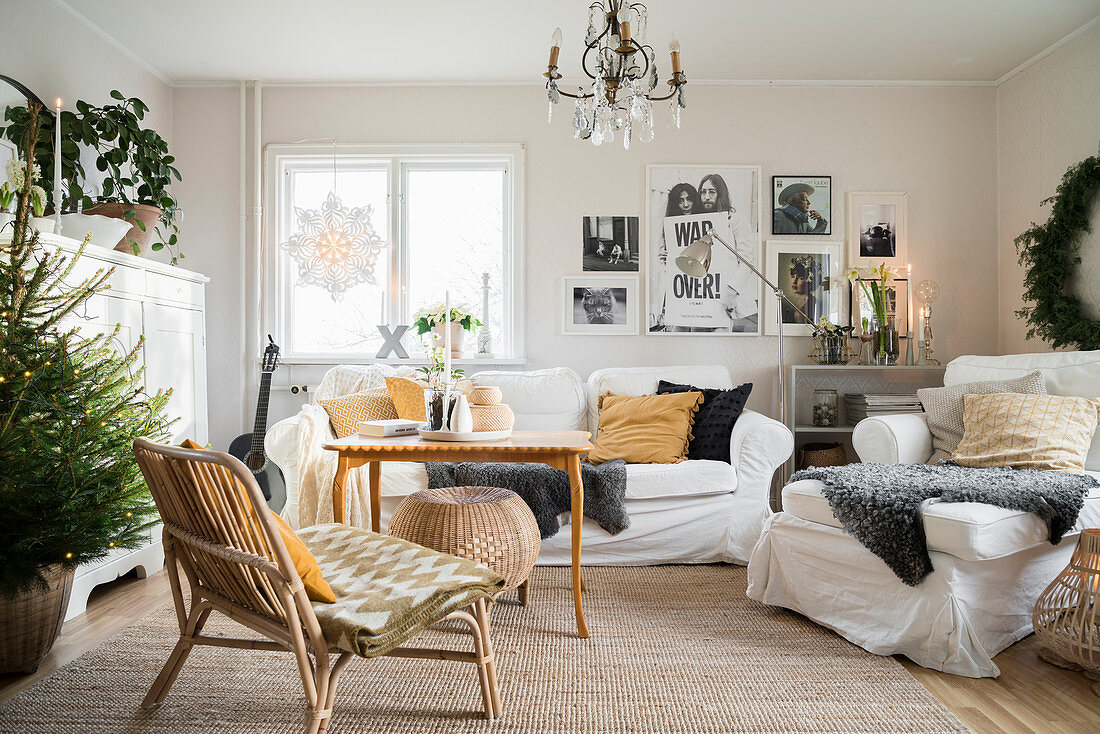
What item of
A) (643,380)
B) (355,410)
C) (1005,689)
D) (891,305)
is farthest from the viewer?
(891,305)

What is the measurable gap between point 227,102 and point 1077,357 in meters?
4.58

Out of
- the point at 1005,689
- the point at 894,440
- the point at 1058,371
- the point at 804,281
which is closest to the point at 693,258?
the point at 804,281

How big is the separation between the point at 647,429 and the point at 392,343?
1672 millimetres

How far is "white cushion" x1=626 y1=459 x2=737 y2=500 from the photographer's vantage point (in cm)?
303

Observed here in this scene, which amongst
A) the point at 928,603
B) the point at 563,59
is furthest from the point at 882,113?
the point at 928,603

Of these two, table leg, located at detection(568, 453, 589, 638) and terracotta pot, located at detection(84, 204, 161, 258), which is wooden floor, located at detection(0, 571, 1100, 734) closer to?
table leg, located at detection(568, 453, 589, 638)

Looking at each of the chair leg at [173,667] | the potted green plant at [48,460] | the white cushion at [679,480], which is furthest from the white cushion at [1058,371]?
the potted green plant at [48,460]

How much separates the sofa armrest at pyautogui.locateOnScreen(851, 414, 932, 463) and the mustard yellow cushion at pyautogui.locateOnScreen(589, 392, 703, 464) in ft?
2.50

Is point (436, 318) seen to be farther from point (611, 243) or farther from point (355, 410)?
point (611, 243)

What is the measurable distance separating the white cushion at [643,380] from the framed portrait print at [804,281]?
1.94 ft

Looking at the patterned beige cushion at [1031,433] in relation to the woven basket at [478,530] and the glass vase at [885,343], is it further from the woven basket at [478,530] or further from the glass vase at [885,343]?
the woven basket at [478,530]

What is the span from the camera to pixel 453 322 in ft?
12.5

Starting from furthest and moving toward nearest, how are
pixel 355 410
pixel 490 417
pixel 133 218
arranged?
pixel 355 410, pixel 133 218, pixel 490 417

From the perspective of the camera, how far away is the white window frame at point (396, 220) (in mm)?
4156
